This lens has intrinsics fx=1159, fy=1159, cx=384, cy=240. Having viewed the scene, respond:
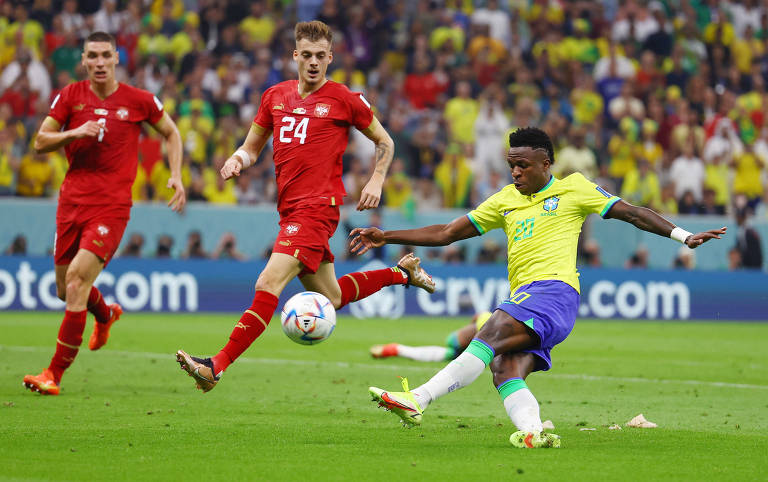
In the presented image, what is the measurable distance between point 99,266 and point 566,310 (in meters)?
4.18

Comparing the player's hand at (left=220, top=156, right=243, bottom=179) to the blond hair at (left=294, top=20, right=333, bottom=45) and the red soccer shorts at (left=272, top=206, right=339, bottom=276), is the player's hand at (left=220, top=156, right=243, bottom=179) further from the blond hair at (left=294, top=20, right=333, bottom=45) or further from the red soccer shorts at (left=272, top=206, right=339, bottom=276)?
the blond hair at (left=294, top=20, right=333, bottom=45)

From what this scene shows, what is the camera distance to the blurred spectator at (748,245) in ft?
68.7

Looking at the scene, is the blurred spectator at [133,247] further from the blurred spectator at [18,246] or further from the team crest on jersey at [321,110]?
the team crest on jersey at [321,110]

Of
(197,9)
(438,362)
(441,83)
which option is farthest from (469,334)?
(197,9)

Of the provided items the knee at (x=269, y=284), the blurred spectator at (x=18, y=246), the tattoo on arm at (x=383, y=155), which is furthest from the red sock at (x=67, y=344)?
the blurred spectator at (x=18, y=246)

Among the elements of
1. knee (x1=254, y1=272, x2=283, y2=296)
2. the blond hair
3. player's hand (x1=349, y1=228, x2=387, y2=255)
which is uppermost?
the blond hair

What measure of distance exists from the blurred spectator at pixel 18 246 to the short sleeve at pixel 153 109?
932cm

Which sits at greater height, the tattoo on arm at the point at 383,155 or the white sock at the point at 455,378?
the tattoo on arm at the point at 383,155

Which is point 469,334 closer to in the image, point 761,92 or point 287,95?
point 287,95

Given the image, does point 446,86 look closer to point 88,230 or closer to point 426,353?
point 426,353

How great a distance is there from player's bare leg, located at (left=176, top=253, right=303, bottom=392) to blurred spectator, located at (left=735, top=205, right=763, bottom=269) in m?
14.3

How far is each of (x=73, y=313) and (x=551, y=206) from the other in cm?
418

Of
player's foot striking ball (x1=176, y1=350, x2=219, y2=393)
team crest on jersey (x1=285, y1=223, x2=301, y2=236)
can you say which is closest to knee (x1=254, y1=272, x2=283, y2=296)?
team crest on jersey (x1=285, y1=223, x2=301, y2=236)

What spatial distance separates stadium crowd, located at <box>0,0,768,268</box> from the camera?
66.5ft
